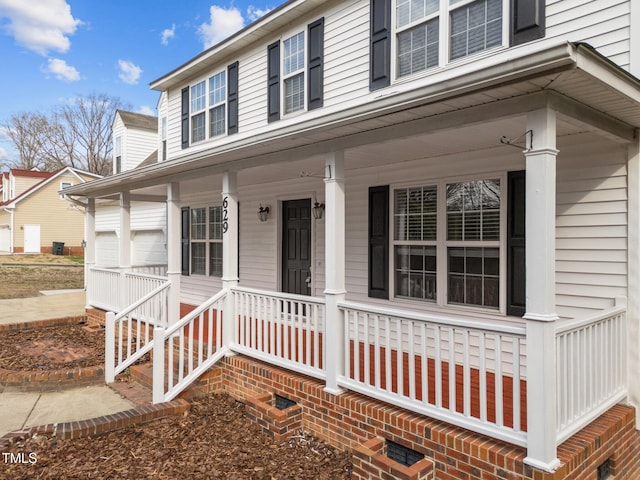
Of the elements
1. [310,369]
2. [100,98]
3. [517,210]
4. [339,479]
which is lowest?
[339,479]

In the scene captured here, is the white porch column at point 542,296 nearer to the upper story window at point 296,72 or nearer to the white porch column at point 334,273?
the white porch column at point 334,273

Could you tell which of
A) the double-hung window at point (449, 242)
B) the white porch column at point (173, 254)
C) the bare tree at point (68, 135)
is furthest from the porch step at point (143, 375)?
the bare tree at point (68, 135)

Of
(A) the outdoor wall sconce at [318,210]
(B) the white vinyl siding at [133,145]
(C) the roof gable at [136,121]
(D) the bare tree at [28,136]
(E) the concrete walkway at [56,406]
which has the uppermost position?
(D) the bare tree at [28,136]

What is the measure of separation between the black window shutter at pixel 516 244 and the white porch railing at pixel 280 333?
196 cm

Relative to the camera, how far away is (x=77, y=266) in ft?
76.8

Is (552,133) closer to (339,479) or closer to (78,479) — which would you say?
(339,479)

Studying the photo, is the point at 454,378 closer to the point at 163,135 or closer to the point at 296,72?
the point at 296,72

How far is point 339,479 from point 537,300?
2181 millimetres

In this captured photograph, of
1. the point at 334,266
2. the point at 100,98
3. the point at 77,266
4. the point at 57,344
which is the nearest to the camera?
the point at 334,266

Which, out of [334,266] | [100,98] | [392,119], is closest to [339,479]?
[334,266]

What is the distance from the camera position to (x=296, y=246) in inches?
311

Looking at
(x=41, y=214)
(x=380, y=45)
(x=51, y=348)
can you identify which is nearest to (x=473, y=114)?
(x=380, y=45)

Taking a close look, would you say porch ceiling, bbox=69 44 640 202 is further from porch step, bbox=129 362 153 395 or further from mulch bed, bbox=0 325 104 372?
mulch bed, bbox=0 325 104 372

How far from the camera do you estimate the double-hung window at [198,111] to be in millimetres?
9711
